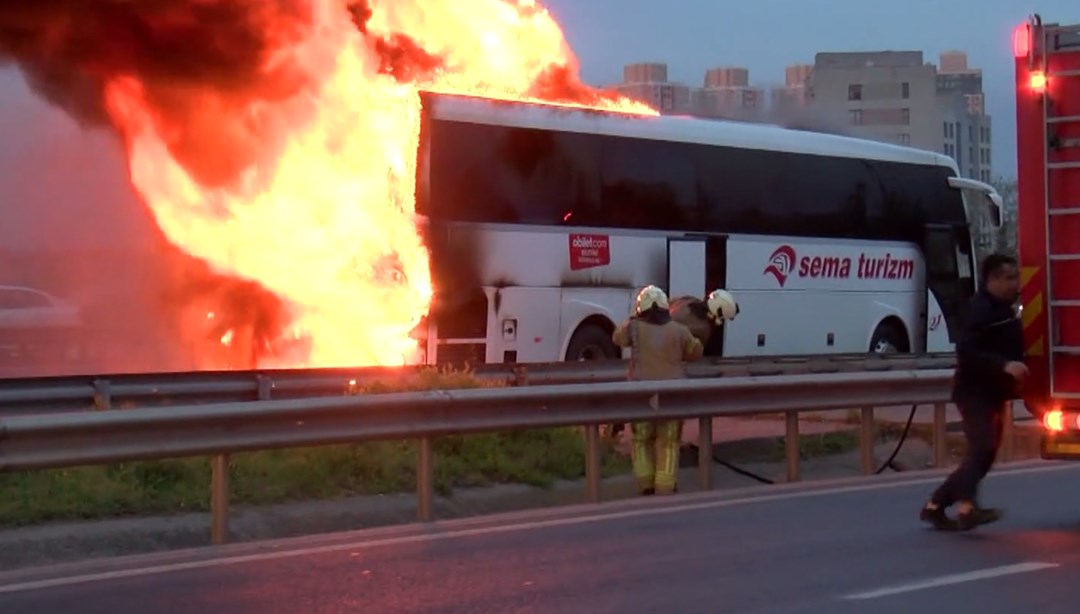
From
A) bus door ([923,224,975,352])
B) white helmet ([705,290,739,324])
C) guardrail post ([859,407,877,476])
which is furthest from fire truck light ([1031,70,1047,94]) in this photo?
bus door ([923,224,975,352])

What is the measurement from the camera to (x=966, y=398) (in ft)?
34.2

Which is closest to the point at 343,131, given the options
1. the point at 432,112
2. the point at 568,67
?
the point at 432,112

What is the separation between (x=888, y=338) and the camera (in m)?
26.3

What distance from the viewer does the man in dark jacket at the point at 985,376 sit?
33.6 ft

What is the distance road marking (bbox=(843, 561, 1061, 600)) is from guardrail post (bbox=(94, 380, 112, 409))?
8.58 meters

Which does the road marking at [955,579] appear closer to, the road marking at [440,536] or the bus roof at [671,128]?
the road marking at [440,536]

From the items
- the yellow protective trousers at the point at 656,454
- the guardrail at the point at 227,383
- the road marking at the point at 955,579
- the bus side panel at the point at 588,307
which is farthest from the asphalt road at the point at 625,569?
the bus side panel at the point at 588,307

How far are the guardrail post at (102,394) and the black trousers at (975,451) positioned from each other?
791 centimetres

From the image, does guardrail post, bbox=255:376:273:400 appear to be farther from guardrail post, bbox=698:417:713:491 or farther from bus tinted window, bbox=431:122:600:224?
guardrail post, bbox=698:417:713:491

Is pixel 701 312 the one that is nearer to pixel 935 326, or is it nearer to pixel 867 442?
pixel 867 442

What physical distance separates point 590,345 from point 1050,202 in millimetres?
10850

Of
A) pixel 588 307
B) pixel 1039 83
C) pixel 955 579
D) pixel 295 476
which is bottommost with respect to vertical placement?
pixel 955 579

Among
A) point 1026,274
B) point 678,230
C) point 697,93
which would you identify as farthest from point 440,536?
point 697,93

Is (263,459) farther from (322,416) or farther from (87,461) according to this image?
(87,461)
